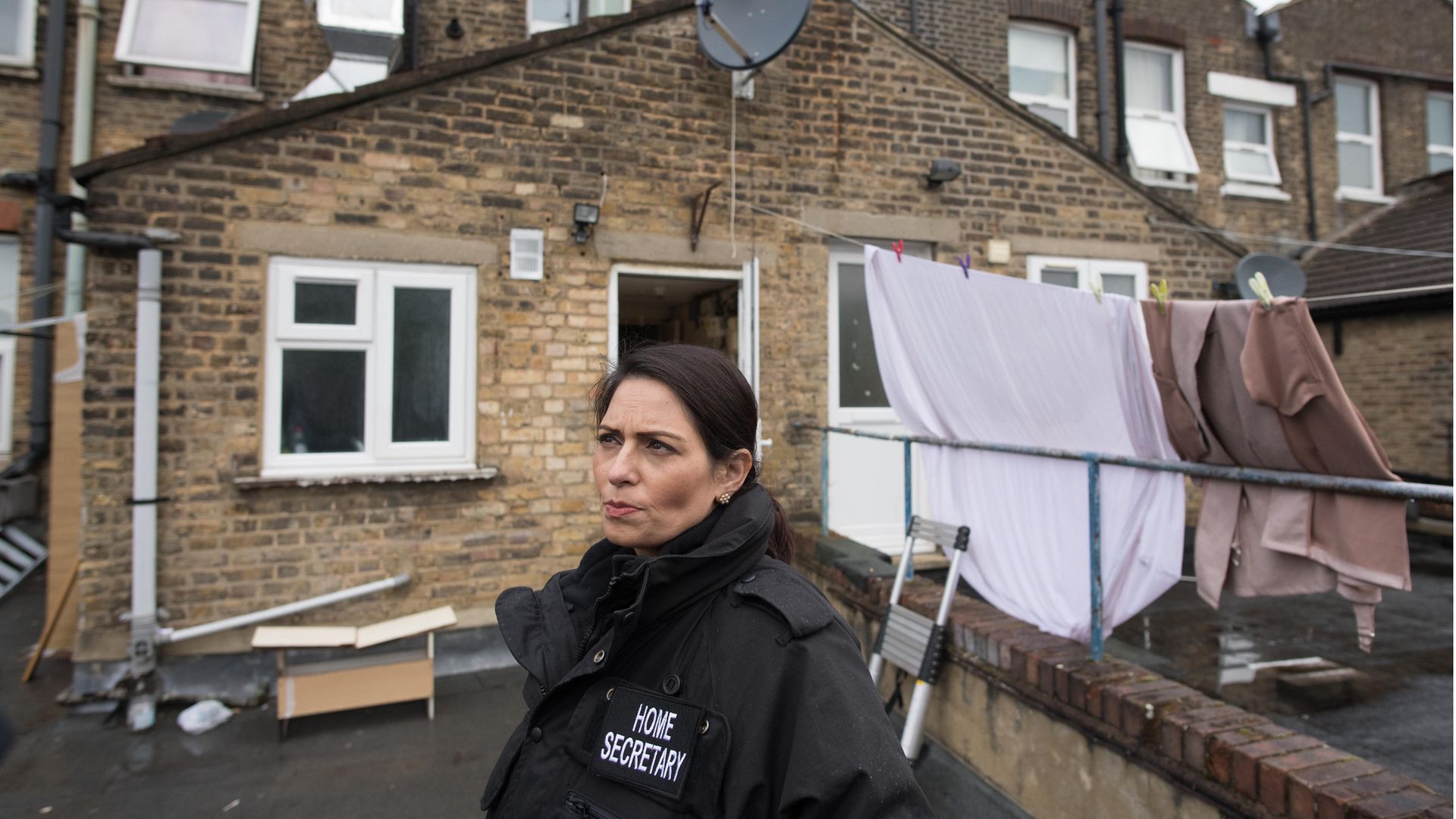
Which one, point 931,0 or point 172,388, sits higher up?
point 931,0

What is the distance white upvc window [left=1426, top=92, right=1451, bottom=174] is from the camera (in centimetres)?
→ 1239

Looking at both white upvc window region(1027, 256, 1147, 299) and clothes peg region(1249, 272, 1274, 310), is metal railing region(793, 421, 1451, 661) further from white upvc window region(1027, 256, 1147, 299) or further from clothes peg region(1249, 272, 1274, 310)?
white upvc window region(1027, 256, 1147, 299)

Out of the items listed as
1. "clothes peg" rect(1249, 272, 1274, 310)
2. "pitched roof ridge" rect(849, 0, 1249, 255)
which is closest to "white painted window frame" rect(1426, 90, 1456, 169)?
"pitched roof ridge" rect(849, 0, 1249, 255)

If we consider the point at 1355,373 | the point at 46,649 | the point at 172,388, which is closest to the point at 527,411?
the point at 172,388

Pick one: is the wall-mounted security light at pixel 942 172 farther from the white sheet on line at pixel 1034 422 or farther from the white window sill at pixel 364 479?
the white window sill at pixel 364 479

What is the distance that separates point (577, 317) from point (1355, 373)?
10448 mm

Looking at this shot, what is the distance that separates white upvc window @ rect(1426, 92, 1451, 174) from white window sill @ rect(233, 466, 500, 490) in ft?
50.1

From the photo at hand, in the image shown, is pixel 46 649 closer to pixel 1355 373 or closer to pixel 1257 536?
pixel 1257 536

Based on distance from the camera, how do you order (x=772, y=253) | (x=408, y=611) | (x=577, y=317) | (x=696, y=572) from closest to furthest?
1. (x=696, y=572)
2. (x=408, y=611)
3. (x=577, y=317)
4. (x=772, y=253)

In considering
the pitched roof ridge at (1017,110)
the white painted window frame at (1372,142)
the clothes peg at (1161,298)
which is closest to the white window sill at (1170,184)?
the white painted window frame at (1372,142)

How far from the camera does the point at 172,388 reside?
4.86 meters

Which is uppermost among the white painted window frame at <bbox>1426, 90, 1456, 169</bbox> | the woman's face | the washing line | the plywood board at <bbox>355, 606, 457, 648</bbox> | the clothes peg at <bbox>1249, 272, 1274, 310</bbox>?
the white painted window frame at <bbox>1426, 90, 1456, 169</bbox>

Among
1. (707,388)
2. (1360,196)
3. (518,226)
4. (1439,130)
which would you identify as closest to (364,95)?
(518,226)

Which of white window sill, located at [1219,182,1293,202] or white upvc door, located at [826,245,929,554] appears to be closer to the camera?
white upvc door, located at [826,245,929,554]
